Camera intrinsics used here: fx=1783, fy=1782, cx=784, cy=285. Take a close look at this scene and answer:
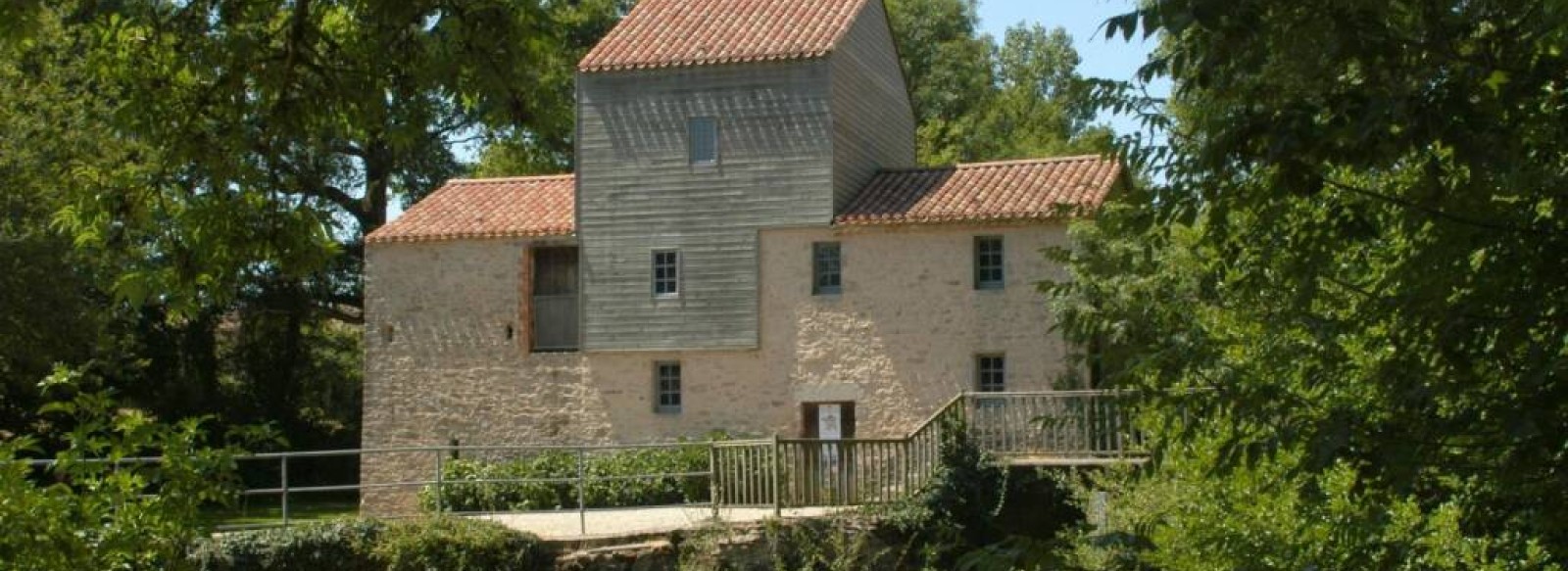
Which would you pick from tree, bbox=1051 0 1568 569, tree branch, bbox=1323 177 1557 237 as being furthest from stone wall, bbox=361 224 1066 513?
tree branch, bbox=1323 177 1557 237

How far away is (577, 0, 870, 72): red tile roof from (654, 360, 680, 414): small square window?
483cm

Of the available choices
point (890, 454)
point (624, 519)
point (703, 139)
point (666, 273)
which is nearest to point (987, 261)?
point (890, 454)

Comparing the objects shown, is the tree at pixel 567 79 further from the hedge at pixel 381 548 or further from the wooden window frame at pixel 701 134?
the hedge at pixel 381 548

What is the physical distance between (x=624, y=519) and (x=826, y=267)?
6.73 meters

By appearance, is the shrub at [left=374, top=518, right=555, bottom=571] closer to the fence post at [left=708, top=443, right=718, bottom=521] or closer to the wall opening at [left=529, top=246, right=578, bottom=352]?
the fence post at [left=708, top=443, right=718, bottom=521]

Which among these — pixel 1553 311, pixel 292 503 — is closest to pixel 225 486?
pixel 1553 311

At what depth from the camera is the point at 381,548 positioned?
2012 cm

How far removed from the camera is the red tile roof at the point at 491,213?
29.2 metres

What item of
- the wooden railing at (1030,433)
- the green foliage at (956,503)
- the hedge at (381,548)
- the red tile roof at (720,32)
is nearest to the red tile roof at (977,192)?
the red tile roof at (720,32)

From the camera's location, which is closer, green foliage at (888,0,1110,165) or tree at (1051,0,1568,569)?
tree at (1051,0,1568,569)

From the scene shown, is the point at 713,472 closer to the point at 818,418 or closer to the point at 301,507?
the point at 818,418

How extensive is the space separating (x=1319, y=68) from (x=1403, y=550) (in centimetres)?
167

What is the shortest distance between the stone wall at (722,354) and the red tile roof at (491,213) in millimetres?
245

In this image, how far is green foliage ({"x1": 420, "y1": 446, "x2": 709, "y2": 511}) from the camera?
24.8 metres
